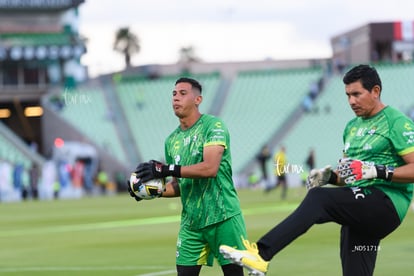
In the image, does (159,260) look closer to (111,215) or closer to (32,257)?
(32,257)

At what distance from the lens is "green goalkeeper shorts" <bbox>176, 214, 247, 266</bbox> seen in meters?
8.35

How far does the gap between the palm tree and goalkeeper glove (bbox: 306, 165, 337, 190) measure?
302ft

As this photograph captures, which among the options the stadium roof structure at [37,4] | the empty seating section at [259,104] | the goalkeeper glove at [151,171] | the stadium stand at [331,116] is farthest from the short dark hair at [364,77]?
the stadium roof structure at [37,4]

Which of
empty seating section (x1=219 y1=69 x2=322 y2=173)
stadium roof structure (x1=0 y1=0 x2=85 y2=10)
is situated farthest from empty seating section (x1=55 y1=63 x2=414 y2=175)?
stadium roof structure (x1=0 y1=0 x2=85 y2=10)

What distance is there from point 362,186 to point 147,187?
1803 mm

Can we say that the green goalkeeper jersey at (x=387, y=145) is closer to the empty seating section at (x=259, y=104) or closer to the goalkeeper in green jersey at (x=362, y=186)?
the goalkeeper in green jersey at (x=362, y=186)

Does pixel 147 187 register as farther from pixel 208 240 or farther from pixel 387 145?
pixel 387 145

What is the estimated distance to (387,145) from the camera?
7.65m

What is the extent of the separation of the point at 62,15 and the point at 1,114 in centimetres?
697

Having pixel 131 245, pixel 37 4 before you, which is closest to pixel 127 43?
pixel 37 4

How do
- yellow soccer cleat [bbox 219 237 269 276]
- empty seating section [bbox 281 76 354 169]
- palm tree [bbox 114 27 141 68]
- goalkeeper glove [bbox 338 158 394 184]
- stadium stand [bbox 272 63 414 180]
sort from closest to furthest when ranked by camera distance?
yellow soccer cleat [bbox 219 237 269 276] → goalkeeper glove [bbox 338 158 394 184] → empty seating section [bbox 281 76 354 169] → stadium stand [bbox 272 63 414 180] → palm tree [bbox 114 27 141 68]

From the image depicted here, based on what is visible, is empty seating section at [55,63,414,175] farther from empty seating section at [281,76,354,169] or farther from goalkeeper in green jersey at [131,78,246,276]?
goalkeeper in green jersey at [131,78,246,276]

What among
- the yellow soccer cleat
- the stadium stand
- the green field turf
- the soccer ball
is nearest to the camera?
the yellow soccer cleat

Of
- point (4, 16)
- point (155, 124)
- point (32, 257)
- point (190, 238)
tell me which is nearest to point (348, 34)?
point (155, 124)
